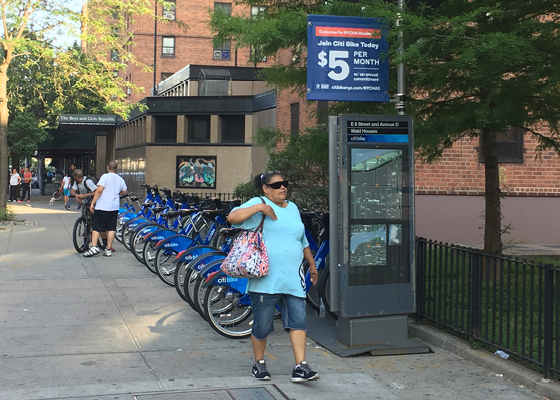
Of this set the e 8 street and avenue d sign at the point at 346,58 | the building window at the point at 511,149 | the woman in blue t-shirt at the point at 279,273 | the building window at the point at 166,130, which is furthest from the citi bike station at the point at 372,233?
the building window at the point at 166,130

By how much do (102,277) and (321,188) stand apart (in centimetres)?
482

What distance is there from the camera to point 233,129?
27953mm

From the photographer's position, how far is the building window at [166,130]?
28.9 meters

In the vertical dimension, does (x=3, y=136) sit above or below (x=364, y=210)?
above

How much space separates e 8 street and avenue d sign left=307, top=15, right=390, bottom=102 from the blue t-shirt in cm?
192

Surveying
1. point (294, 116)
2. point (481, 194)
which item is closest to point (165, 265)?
point (481, 194)

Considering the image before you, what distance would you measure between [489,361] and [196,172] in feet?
73.9

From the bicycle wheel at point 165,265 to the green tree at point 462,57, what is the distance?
10.1 ft

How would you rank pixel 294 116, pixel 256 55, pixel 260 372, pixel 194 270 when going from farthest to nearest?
pixel 294 116, pixel 256 55, pixel 194 270, pixel 260 372

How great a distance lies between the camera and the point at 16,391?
5293 millimetres

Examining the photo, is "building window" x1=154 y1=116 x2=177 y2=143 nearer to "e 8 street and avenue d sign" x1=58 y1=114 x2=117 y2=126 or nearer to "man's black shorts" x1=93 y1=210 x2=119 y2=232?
"e 8 street and avenue d sign" x1=58 y1=114 x2=117 y2=126

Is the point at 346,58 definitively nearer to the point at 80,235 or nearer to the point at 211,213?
the point at 211,213

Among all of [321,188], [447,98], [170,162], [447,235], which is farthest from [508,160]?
[170,162]

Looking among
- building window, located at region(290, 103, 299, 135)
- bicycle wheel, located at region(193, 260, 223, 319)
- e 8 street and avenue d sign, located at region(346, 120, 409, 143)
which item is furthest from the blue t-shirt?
building window, located at region(290, 103, 299, 135)
